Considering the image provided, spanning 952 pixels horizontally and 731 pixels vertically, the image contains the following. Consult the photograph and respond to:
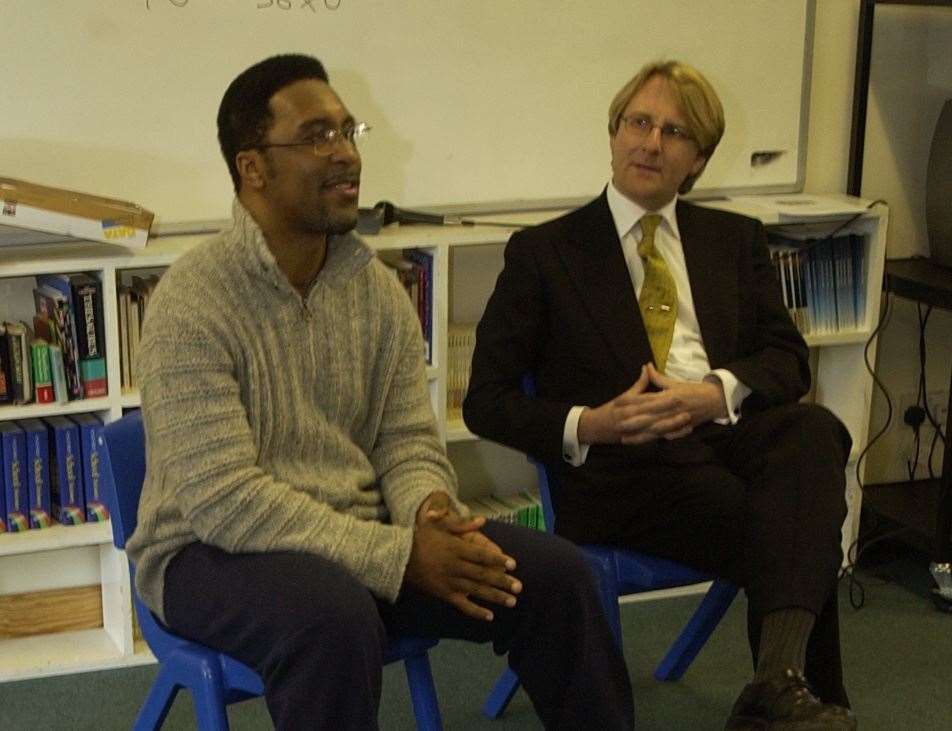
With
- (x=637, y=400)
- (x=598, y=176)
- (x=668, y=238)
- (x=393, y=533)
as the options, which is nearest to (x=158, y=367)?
(x=393, y=533)

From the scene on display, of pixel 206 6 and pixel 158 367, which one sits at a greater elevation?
pixel 206 6

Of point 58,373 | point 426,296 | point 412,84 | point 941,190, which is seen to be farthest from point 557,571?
point 941,190

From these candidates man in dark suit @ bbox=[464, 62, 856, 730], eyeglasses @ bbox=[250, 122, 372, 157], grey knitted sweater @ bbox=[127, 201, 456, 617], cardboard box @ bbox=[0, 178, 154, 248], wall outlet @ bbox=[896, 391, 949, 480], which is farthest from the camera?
wall outlet @ bbox=[896, 391, 949, 480]

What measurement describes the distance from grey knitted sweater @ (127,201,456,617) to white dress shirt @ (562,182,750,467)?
0.56 metres

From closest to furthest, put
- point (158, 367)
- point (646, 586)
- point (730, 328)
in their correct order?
point (158, 367), point (646, 586), point (730, 328)

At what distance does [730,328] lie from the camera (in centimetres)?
251

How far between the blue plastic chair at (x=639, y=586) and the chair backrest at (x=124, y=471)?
2.35 ft

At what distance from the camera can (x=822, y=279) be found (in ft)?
10.4

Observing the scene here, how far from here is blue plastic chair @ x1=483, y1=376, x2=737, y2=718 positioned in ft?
7.52

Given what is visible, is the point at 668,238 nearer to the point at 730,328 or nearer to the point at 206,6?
the point at 730,328

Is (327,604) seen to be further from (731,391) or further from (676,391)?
(731,391)

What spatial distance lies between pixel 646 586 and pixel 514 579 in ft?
1.49

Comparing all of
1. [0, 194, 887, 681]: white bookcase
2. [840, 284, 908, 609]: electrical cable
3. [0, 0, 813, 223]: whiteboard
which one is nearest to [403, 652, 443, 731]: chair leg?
[0, 194, 887, 681]: white bookcase

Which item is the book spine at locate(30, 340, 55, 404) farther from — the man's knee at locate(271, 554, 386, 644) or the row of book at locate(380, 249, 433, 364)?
the man's knee at locate(271, 554, 386, 644)
